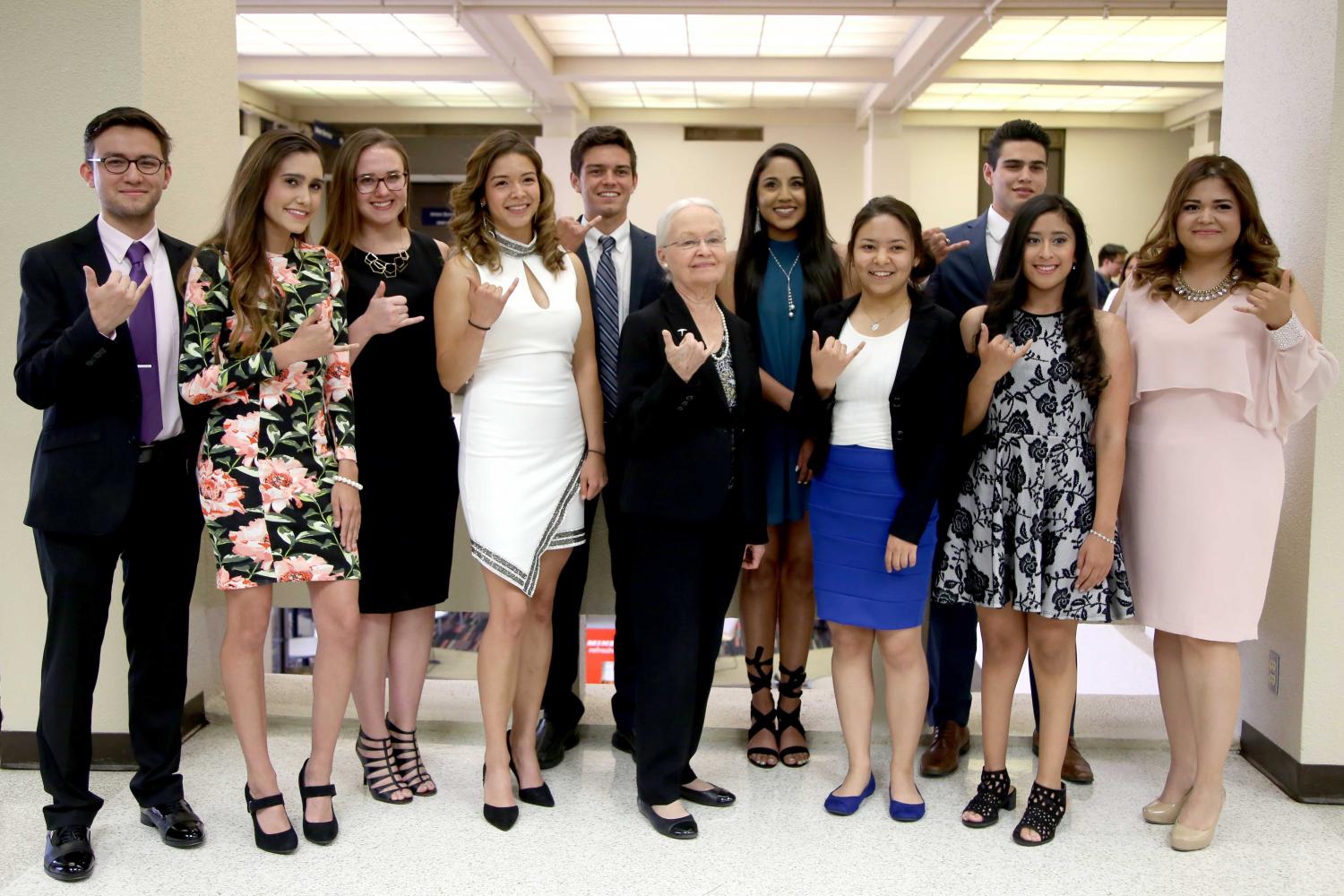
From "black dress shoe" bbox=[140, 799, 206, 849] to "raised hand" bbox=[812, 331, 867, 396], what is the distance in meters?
2.14

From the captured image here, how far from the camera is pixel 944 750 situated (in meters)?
3.61

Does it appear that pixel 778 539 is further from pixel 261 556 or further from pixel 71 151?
pixel 71 151

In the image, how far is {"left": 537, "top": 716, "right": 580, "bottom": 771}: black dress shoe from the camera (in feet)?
11.9

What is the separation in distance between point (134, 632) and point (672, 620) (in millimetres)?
1513

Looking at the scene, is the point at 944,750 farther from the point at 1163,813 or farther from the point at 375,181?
the point at 375,181

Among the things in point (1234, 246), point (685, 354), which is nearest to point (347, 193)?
point (685, 354)

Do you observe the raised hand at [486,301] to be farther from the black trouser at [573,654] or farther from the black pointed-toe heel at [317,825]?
the black pointed-toe heel at [317,825]

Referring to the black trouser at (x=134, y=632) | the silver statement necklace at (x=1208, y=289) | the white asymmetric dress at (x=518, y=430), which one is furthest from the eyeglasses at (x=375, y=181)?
the silver statement necklace at (x=1208, y=289)

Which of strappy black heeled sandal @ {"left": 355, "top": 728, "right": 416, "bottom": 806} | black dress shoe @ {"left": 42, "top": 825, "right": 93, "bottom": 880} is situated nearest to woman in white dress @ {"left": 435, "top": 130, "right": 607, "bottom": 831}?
strappy black heeled sandal @ {"left": 355, "top": 728, "right": 416, "bottom": 806}

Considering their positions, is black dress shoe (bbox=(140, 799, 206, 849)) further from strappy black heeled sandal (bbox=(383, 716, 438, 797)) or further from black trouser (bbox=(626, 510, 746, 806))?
black trouser (bbox=(626, 510, 746, 806))

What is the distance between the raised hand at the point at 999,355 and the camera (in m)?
2.89

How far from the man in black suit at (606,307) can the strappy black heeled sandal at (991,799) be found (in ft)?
3.82

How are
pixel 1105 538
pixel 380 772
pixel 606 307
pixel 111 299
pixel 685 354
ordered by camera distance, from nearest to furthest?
pixel 111 299
pixel 685 354
pixel 1105 538
pixel 380 772
pixel 606 307

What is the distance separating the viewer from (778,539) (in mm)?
3541
